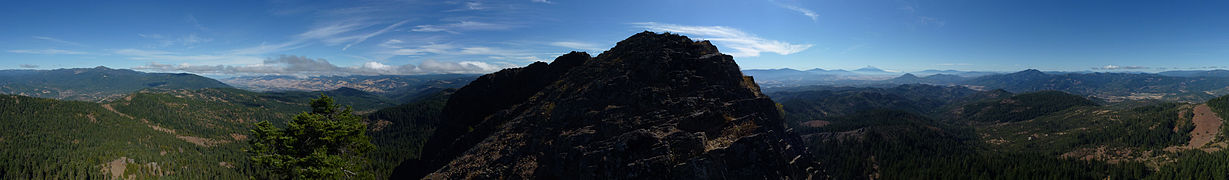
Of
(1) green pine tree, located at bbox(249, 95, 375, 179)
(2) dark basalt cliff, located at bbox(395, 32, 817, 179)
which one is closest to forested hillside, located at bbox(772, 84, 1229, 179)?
(2) dark basalt cliff, located at bbox(395, 32, 817, 179)

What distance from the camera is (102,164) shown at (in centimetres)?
15800

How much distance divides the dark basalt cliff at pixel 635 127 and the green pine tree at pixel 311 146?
9911 millimetres

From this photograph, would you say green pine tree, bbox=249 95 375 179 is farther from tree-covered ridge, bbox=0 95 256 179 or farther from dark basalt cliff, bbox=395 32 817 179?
tree-covered ridge, bbox=0 95 256 179

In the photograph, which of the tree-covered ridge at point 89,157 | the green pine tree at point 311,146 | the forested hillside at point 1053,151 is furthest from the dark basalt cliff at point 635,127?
the tree-covered ridge at point 89,157

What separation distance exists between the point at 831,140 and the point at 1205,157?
308 feet

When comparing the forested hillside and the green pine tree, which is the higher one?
the green pine tree

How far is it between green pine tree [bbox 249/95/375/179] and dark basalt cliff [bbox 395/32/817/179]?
9911 mm

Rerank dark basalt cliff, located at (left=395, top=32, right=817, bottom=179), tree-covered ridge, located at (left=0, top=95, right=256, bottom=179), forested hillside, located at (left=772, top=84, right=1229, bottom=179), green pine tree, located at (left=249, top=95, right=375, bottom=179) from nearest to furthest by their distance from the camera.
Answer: green pine tree, located at (left=249, top=95, right=375, bottom=179) < dark basalt cliff, located at (left=395, top=32, right=817, bottom=179) < forested hillside, located at (left=772, top=84, right=1229, bottom=179) < tree-covered ridge, located at (left=0, top=95, right=256, bottom=179)

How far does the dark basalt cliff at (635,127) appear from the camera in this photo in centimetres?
3388

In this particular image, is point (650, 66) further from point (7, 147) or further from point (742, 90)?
point (7, 147)

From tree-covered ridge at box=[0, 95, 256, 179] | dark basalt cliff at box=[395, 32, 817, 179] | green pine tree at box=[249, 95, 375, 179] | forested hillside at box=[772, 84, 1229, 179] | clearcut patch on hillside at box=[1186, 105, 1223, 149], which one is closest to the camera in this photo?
green pine tree at box=[249, 95, 375, 179]

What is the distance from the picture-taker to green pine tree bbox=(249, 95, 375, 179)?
29984 millimetres

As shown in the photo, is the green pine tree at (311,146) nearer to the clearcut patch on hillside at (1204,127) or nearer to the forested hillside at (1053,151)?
the forested hillside at (1053,151)

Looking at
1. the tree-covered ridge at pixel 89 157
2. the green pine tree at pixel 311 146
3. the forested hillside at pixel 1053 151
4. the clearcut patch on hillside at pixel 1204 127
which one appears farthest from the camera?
the tree-covered ridge at pixel 89 157
